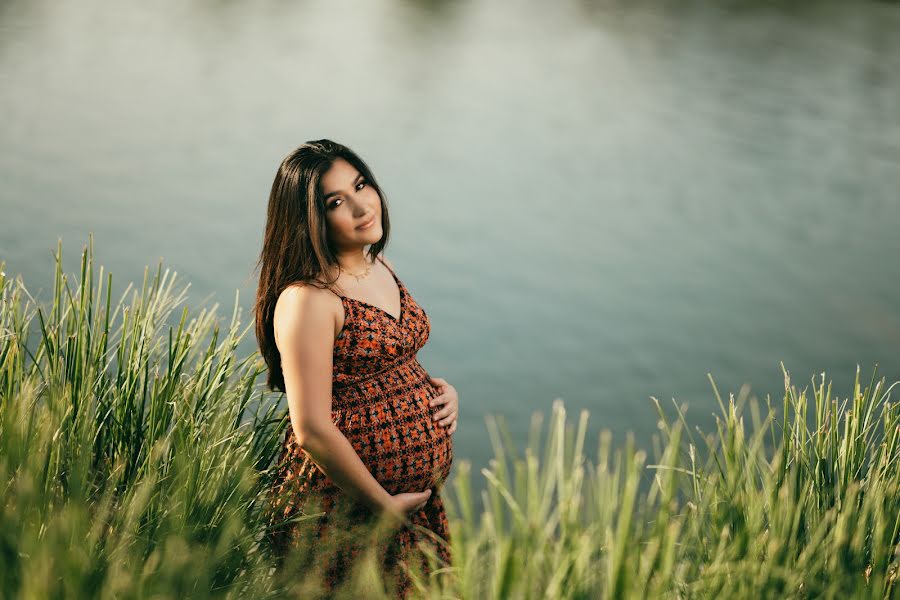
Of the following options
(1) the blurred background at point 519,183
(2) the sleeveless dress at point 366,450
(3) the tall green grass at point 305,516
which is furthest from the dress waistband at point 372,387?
(1) the blurred background at point 519,183

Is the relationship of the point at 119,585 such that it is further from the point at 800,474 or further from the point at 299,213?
the point at 800,474

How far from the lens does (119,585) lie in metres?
0.80

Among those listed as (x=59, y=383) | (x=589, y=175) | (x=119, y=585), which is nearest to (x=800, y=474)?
(x=119, y=585)

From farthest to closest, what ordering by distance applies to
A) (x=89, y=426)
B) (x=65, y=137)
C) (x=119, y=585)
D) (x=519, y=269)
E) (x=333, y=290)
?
(x=65, y=137), (x=519, y=269), (x=333, y=290), (x=89, y=426), (x=119, y=585)

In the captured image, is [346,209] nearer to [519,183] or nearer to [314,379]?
[314,379]

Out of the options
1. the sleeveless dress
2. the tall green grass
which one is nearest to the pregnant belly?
the sleeveless dress

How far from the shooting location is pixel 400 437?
1.45 m

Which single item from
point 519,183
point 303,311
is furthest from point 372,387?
point 519,183

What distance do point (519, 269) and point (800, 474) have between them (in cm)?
351

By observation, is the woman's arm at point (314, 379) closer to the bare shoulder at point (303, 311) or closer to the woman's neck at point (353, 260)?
the bare shoulder at point (303, 311)

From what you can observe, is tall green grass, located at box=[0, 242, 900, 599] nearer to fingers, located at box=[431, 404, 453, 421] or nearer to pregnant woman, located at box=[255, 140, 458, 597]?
pregnant woman, located at box=[255, 140, 458, 597]

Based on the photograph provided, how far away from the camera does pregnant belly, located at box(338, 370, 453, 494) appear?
142cm

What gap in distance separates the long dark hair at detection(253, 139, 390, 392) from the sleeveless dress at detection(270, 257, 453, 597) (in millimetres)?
65

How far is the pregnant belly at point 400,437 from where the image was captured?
1.42 m
